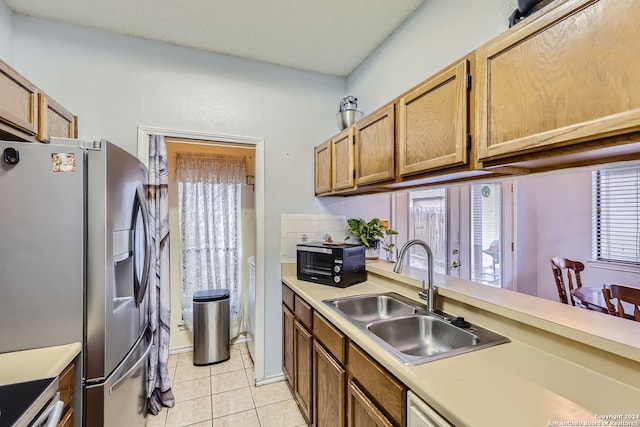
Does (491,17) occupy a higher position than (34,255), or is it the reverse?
(491,17)

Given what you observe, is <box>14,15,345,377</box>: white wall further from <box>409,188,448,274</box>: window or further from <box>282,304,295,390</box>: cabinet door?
<box>409,188,448,274</box>: window

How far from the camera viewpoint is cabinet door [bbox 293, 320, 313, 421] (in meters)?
1.78

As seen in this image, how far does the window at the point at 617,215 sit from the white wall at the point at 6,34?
4.89 meters

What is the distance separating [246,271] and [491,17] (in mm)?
3034

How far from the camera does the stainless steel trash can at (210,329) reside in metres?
2.72

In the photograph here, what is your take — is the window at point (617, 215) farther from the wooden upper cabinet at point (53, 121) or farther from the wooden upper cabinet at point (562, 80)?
A: the wooden upper cabinet at point (53, 121)

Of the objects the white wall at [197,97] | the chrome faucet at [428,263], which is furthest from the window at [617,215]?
the white wall at [197,97]

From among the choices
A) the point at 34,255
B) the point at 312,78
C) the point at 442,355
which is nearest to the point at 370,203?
the point at 312,78

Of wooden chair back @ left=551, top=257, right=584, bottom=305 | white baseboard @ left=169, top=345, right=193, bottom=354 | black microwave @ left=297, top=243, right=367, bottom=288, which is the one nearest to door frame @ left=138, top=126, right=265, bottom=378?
black microwave @ left=297, top=243, right=367, bottom=288

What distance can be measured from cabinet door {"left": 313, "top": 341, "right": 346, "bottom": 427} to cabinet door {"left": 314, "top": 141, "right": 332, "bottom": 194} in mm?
1255

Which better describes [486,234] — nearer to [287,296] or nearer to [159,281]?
[287,296]

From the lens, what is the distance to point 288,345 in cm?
227

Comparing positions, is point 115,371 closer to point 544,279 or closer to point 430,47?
point 430,47

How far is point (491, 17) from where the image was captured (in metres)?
1.39
